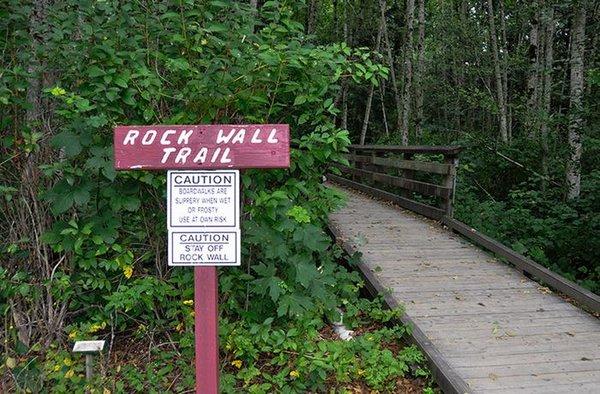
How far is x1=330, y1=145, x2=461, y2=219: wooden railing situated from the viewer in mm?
7848

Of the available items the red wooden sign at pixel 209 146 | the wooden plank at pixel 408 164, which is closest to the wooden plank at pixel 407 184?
the wooden plank at pixel 408 164

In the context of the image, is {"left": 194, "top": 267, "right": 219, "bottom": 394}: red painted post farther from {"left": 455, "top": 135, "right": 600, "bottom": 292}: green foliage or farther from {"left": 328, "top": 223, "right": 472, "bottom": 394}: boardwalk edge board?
{"left": 455, "top": 135, "right": 600, "bottom": 292}: green foliage

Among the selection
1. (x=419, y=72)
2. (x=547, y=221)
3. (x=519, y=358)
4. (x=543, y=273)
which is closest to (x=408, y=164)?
(x=547, y=221)

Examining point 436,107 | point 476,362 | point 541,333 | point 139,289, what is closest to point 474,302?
point 541,333

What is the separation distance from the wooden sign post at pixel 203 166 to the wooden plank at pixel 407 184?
3.23 m

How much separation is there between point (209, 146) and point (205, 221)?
0.37 m

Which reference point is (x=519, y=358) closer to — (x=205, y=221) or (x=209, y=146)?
(x=205, y=221)

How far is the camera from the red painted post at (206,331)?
8.66 ft

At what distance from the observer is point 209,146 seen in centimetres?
255

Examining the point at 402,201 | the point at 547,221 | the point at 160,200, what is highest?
the point at 160,200

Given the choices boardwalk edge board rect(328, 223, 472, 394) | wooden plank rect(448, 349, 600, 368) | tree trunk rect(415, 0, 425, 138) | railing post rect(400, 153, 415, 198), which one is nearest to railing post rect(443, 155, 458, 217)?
railing post rect(400, 153, 415, 198)

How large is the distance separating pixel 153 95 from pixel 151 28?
501 millimetres

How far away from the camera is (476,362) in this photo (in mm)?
3902

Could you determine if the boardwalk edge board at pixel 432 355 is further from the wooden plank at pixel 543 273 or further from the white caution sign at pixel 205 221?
the white caution sign at pixel 205 221
